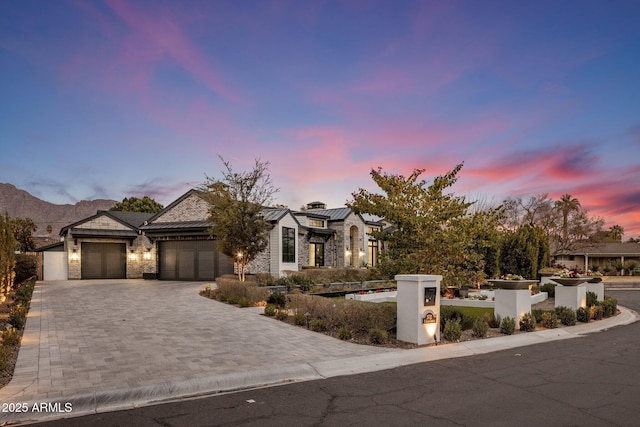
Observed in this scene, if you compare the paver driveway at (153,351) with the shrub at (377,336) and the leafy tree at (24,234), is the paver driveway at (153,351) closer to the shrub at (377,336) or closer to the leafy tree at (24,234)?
the shrub at (377,336)

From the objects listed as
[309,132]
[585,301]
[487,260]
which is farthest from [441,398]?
[487,260]

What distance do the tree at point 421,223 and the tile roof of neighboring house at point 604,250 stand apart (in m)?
37.5

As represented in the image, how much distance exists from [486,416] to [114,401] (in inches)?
197

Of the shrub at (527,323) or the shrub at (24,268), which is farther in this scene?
the shrub at (24,268)

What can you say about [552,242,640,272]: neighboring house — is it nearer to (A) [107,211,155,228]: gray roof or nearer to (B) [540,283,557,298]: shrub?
(B) [540,283,557,298]: shrub

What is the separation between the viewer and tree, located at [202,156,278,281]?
21312 mm

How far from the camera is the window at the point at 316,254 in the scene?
36.0m

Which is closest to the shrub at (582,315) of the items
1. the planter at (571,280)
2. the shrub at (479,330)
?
the planter at (571,280)

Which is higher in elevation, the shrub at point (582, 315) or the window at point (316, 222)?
the window at point (316, 222)

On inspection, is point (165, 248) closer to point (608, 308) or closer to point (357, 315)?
point (357, 315)

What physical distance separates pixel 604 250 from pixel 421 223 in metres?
45.5

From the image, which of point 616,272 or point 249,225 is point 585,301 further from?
point 616,272

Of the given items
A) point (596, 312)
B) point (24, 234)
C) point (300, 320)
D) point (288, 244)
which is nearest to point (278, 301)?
point (300, 320)

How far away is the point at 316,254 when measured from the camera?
36.8 meters
